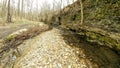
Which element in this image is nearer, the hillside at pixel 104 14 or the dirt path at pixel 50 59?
the dirt path at pixel 50 59

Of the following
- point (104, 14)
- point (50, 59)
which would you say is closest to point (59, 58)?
point (50, 59)

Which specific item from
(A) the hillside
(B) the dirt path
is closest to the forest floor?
(B) the dirt path

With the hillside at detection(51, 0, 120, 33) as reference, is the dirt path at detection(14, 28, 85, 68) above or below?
below

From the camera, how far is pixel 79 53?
7.74m

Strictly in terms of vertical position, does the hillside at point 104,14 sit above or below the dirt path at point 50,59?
above

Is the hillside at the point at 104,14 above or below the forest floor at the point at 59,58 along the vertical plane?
above

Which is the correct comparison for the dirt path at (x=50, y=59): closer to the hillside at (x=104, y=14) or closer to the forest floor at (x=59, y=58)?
the forest floor at (x=59, y=58)

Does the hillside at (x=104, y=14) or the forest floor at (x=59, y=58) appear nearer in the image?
the forest floor at (x=59, y=58)

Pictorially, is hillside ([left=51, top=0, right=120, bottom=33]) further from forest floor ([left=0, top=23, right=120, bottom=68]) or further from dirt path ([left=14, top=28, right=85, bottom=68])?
dirt path ([left=14, top=28, right=85, bottom=68])

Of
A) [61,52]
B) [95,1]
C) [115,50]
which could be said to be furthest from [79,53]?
[95,1]

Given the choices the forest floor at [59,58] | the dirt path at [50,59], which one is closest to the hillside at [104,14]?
the forest floor at [59,58]

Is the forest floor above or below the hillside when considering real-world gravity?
below

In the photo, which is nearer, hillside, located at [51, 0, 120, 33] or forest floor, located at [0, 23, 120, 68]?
forest floor, located at [0, 23, 120, 68]

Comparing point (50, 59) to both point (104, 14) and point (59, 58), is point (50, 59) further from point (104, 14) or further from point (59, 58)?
point (104, 14)
